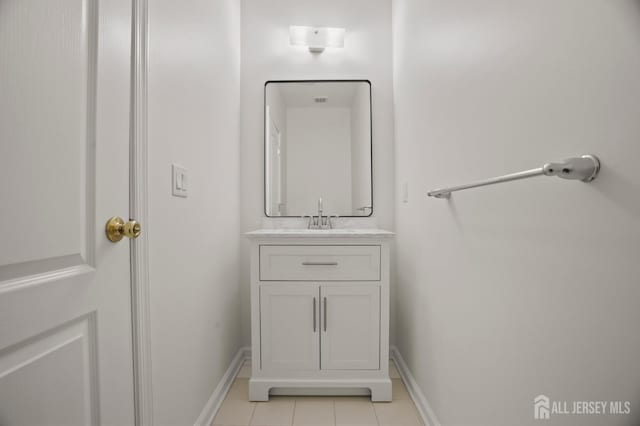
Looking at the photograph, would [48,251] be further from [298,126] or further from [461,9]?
[298,126]

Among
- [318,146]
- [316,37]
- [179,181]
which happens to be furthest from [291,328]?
[316,37]

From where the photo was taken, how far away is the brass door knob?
74cm

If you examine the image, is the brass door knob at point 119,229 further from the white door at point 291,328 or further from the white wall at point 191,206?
the white door at point 291,328

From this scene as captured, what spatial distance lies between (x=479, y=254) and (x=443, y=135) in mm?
530

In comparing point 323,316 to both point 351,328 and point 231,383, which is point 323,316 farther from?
point 231,383

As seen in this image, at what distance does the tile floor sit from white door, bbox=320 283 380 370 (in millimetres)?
174

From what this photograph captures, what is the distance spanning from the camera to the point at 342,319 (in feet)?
5.18

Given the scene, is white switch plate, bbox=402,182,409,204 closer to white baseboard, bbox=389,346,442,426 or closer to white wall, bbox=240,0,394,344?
white wall, bbox=240,0,394,344

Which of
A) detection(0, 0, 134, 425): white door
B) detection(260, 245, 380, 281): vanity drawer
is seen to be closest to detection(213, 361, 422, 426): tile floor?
detection(260, 245, 380, 281): vanity drawer

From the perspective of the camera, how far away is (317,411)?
150 centimetres

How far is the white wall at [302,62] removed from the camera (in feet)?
6.90

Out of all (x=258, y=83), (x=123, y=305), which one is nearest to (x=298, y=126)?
(x=258, y=83)

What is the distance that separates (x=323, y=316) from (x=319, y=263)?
10.5 inches

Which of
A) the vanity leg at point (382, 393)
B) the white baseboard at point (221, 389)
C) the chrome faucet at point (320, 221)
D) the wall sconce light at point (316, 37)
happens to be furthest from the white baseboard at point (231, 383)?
the wall sconce light at point (316, 37)
